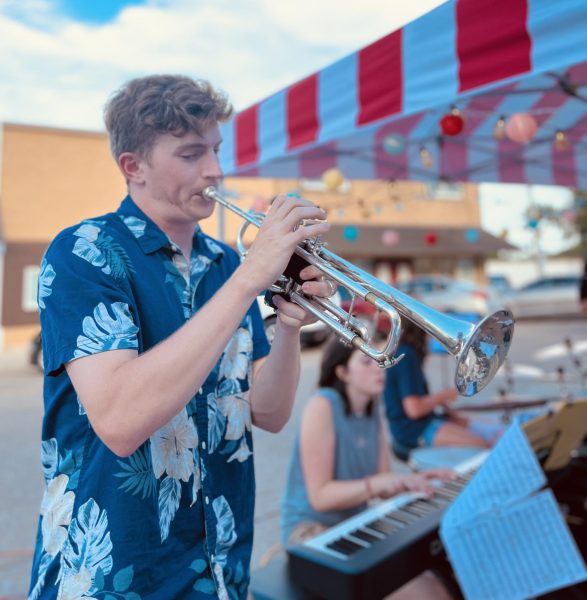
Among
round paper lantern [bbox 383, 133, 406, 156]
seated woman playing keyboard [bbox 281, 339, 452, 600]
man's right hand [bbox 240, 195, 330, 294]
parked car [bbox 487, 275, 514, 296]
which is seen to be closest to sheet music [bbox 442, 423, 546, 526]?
seated woman playing keyboard [bbox 281, 339, 452, 600]

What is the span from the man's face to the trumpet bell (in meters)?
0.67

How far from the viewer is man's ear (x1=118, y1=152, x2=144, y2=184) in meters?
1.23

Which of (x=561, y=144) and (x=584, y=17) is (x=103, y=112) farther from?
(x=561, y=144)

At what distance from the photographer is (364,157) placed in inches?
207

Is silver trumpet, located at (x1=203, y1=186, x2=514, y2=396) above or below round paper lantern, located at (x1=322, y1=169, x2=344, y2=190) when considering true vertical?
below

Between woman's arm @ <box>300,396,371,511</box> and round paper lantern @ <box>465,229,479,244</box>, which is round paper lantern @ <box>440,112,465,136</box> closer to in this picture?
woman's arm @ <box>300,396,371,511</box>

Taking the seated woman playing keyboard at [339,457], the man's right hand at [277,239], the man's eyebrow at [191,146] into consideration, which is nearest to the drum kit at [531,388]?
the seated woman playing keyboard at [339,457]

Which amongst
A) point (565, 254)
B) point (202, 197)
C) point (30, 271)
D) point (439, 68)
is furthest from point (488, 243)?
point (565, 254)

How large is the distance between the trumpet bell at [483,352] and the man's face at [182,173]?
67cm

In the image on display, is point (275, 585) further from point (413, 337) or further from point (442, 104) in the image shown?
point (413, 337)

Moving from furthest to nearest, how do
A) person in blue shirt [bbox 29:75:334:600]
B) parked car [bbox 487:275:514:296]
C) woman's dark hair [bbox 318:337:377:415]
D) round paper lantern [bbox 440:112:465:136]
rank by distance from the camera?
parked car [bbox 487:275:514:296]
round paper lantern [bbox 440:112:465:136]
woman's dark hair [bbox 318:337:377:415]
person in blue shirt [bbox 29:75:334:600]

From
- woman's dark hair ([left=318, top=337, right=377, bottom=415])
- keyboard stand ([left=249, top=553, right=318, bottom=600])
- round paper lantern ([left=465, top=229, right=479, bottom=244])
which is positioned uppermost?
round paper lantern ([left=465, top=229, right=479, bottom=244])

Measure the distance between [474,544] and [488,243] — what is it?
18.6 metres

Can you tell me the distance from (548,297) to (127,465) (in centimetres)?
2009
